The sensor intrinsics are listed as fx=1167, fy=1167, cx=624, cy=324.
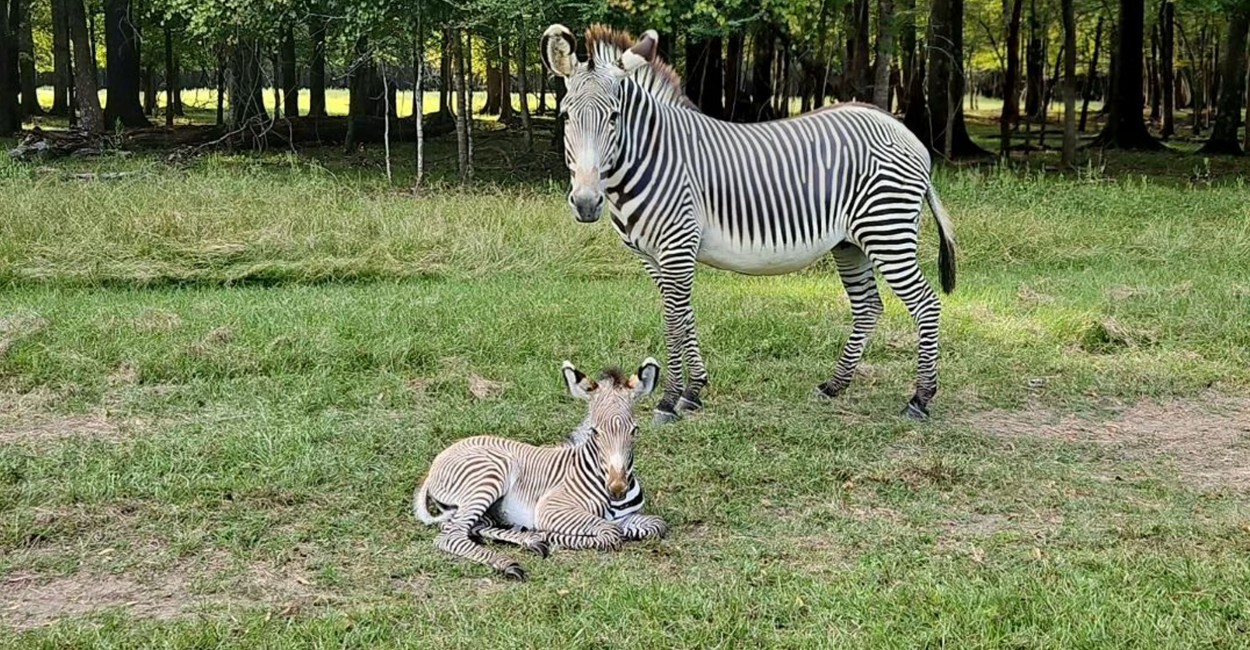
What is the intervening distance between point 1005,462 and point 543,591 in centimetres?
299

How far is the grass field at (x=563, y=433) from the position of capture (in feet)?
13.6

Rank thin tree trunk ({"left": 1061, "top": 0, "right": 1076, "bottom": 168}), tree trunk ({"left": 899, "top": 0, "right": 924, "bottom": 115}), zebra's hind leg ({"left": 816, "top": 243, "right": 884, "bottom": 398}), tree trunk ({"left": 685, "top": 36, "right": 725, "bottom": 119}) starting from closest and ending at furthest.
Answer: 1. zebra's hind leg ({"left": 816, "top": 243, "right": 884, "bottom": 398})
2. thin tree trunk ({"left": 1061, "top": 0, "right": 1076, "bottom": 168})
3. tree trunk ({"left": 899, "top": 0, "right": 924, "bottom": 115})
4. tree trunk ({"left": 685, "top": 36, "right": 725, "bottom": 119})

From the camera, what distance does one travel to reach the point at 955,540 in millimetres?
4969

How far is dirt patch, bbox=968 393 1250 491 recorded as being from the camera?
20.2ft

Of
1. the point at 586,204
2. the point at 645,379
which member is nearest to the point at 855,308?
the point at 586,204

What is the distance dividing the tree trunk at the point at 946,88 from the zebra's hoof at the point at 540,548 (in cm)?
1933

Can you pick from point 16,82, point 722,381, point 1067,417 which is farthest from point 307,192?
point 16,82

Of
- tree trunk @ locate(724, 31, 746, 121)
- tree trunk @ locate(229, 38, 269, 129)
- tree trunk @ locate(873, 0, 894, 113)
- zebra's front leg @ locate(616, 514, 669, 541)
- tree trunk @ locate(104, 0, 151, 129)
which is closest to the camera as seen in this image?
zebra's front leg @ locate(616, 514, 669, 541)

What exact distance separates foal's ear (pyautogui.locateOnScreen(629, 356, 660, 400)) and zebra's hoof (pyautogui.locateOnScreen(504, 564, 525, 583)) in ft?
2.90

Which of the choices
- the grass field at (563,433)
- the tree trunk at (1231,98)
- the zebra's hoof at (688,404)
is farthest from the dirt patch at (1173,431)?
the tree trunk at (1231,98)

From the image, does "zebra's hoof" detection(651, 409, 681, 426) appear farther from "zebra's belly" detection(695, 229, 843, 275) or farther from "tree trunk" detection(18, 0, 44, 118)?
"tree trunk" detection(18, 0, 44, 118)

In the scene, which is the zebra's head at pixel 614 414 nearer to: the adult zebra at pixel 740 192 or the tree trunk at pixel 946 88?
the adult zebra at pixel 740 192

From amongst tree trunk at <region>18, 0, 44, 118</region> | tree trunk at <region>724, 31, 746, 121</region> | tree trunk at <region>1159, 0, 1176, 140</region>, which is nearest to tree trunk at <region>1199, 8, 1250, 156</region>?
tree trunk at <region>1159, 0, 1176, 140</region>

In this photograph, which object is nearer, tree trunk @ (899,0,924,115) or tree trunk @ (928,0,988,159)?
tree trunk @ (928,0,988,159)
